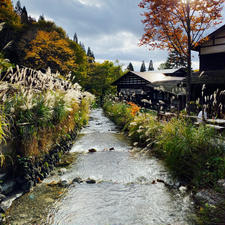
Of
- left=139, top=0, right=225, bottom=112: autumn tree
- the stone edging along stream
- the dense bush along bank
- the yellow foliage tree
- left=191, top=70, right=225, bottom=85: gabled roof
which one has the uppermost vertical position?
the yellow foliage tree

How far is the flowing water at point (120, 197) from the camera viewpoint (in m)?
3.11

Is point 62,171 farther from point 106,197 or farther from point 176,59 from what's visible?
point 176,59

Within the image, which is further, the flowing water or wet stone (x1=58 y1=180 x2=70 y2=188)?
wet stone (x1=58 y1=180 x2=70 y2=188)

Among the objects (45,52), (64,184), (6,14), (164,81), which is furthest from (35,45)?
(64,184)

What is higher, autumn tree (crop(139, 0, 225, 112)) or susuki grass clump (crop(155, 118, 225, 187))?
autumn tree (crop(139, 0, 225, 112))

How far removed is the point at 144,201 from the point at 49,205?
1746mm

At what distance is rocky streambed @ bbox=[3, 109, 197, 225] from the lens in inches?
122

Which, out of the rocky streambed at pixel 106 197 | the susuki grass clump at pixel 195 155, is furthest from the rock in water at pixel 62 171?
the susuki grass clump at pixel 195 155

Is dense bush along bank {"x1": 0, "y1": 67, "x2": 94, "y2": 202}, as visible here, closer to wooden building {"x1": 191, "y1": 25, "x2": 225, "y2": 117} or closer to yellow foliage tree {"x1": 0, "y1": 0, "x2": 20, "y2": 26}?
wooden building {"x1": 191, "y1": 25, "x2": 225, "y2": 117}

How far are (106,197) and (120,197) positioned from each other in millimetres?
275

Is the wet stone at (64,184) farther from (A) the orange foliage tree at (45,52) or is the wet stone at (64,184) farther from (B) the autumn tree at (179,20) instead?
(A) the orange foliage tree at (45,52)

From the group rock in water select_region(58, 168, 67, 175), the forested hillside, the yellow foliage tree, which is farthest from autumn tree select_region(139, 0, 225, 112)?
the yellow foliage tree

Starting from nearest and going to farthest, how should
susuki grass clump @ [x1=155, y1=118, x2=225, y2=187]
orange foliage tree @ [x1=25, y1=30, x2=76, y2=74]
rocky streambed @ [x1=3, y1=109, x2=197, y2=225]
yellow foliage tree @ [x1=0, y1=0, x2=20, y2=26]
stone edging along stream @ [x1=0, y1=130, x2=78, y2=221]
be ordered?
rocky streambed @ [x1=3, y1=109, x2=197, y2=225] → stone edging along stream @ [x1=0, y1=130, x2=78, y2=221] → susuki grass clump @ [x1=155, y1=118, x2=225, y2=187] → orange foliage tree @ [x1=25, y1=30, x2=76, y2=74] → yellow foliage tree @ [x1=0, y1=0, x2=20, y2=26]

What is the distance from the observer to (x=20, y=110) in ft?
13.2
